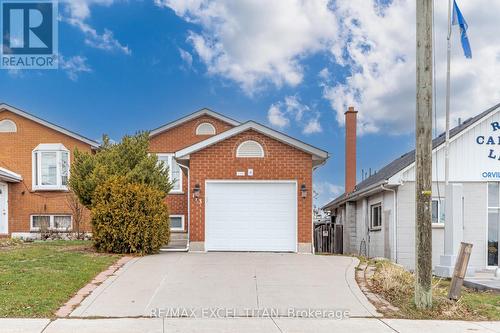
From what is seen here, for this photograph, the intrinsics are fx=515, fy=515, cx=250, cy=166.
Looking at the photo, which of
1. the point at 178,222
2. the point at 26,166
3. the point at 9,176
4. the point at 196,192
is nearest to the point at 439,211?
the point at 196,192

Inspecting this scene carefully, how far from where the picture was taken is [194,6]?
18.7m

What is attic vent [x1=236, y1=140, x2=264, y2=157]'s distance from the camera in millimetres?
17141

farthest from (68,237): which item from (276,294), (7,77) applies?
(276,294)

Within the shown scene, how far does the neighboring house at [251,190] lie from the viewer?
16906 mm

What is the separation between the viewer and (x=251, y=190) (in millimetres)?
17078

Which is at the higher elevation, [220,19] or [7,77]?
[220,19]

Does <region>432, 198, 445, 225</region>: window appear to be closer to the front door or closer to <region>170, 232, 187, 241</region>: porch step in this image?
<region>170, 232, 187, 241</region>: porch step

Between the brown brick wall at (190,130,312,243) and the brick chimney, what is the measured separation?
9361 mm

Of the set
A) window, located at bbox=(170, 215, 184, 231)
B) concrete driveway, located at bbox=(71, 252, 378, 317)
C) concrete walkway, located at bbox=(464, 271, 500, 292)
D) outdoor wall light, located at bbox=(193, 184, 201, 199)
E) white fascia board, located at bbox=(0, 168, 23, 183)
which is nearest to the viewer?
concrete driveway, located at bbox=(71, 252, 378, 317)

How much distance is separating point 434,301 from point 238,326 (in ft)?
13.0

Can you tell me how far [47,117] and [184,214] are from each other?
8227mm

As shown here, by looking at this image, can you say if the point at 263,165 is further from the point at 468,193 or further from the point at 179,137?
the point at 179,137

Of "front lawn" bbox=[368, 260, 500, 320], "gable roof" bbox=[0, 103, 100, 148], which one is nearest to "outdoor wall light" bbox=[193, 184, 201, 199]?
"front lawn" bbox=[368, 260, 500, 320]

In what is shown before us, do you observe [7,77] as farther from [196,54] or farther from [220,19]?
[220,19]
